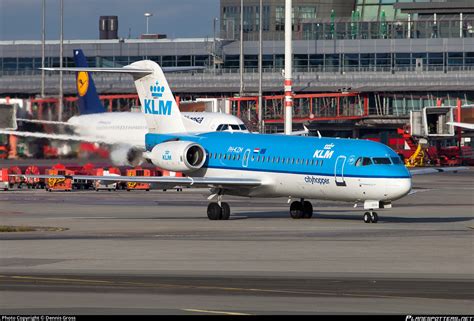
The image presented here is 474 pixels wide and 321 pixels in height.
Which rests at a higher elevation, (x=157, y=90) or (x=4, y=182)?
(x=157, y=90)

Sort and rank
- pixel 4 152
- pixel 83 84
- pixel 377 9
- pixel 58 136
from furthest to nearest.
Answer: pixel 377 9, pixel 83 84, pixel 4 152, pixel 58 136

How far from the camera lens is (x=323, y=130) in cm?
12788

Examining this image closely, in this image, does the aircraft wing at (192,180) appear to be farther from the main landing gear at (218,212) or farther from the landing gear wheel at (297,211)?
the landing gear wheel at (297,211)

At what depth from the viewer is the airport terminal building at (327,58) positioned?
130 m

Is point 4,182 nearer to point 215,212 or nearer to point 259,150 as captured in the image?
point 215,212

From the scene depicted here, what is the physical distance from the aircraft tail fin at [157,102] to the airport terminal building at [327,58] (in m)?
75.9

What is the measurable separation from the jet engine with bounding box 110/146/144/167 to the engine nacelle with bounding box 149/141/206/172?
1105 inches

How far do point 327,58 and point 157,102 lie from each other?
90177mm

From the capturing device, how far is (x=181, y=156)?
47469 mm

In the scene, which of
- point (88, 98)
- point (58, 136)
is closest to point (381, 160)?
point (58, 136)

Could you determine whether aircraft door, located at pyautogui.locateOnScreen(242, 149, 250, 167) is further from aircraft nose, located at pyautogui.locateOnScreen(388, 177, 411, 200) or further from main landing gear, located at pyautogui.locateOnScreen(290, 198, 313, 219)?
aircraft nose, located at pyautogui.locateOnScreen(388, 177, 411, 200)

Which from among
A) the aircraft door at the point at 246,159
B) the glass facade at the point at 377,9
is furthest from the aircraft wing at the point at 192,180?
the glass facade at the point at 377,9

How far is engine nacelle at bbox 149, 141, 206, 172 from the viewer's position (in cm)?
4759

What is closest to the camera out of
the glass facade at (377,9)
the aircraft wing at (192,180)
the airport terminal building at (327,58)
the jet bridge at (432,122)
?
→ the aircraft wing at (192,180)
